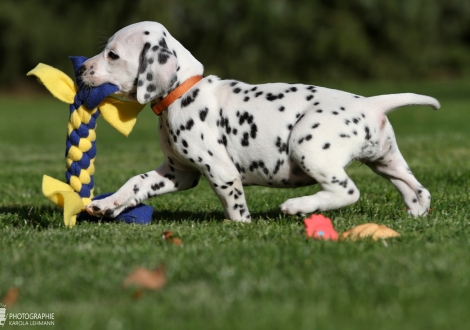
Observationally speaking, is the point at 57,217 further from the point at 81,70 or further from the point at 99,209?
the point at 81,70

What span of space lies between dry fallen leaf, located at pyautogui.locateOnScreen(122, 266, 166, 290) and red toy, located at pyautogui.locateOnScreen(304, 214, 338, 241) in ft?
3.93

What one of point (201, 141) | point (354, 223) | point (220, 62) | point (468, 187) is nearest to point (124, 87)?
point (201, 141)

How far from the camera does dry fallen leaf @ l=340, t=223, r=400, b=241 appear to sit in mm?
4672

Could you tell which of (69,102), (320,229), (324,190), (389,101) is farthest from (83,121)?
(389,101)

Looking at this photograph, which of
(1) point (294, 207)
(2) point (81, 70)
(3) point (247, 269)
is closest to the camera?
(3) point (247, 269)

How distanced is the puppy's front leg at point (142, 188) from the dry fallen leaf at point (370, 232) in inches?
65.7

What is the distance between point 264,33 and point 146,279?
1027 inches

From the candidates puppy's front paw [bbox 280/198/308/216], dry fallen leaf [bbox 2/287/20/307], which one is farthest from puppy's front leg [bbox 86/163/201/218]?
dry fallen leaf [bbox 2/287/20/307]

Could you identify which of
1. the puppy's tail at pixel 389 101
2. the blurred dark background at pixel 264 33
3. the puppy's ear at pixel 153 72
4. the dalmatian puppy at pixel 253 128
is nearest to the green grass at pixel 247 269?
the dalmatian puppy at pixel 253 128

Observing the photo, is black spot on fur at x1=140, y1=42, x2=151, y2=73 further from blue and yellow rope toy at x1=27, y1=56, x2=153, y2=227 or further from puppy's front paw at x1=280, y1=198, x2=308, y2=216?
puppy's front paw at x1=280, y1=198, x2=308, y2=216

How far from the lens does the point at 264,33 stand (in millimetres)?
29266

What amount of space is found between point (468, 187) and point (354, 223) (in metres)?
2.41

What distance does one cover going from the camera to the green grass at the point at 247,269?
3295 mm

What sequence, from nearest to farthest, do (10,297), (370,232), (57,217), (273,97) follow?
(10,297)
(370,232)
(273,97)
(57,217)
